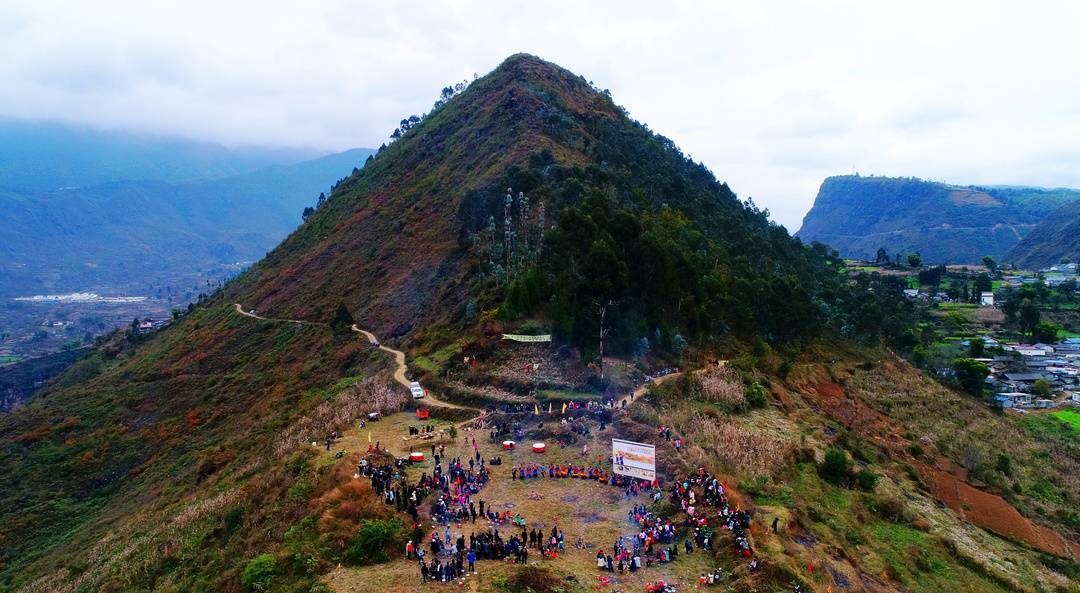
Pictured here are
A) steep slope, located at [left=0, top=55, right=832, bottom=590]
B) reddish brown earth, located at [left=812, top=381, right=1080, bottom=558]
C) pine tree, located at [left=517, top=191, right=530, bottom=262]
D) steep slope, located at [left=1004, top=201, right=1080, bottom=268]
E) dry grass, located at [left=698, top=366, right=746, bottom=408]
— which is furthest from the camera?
steep slope, located at [left=1004, top=201, right=1080, bottom=268]

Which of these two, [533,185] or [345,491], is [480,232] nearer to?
[533,185]

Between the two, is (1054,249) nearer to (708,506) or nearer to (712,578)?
(708,506)

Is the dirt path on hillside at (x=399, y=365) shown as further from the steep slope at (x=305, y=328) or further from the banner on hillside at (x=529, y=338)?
the banner on hillside at (x=529, y=338)

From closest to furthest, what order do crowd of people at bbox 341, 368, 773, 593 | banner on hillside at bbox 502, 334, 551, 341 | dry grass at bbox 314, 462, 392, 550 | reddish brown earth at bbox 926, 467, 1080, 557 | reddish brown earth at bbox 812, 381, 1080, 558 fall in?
crowd of people at bbox 341, 368, 773, 593
dry grass at bbox 314, 462, 392, 550
reddish brown earth at bbox 926, 467, 1080, 557
reddish brown earth at bbox 812, 381, 1080, 558
banner on hillside at bbox 502, 334, 551, 341

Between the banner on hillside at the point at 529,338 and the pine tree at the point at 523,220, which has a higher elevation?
the pine tree at the point at 523,220

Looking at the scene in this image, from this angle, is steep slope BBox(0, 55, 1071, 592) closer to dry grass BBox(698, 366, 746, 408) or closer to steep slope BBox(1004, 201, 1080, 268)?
dry grass BBox(698, 366, 746, 408)

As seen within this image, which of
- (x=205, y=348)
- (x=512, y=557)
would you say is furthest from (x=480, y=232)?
(x=512, y=557)

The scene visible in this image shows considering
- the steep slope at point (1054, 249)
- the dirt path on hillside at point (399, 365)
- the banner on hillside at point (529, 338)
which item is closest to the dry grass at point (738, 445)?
the banner on hillside at point (529, 338)

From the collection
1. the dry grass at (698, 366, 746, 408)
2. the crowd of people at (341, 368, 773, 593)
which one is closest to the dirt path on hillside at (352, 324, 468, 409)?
the crowd of people at (341, 368, 773, 593)

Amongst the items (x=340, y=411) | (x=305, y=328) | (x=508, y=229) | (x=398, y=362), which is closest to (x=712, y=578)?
(x=340, y=411)
